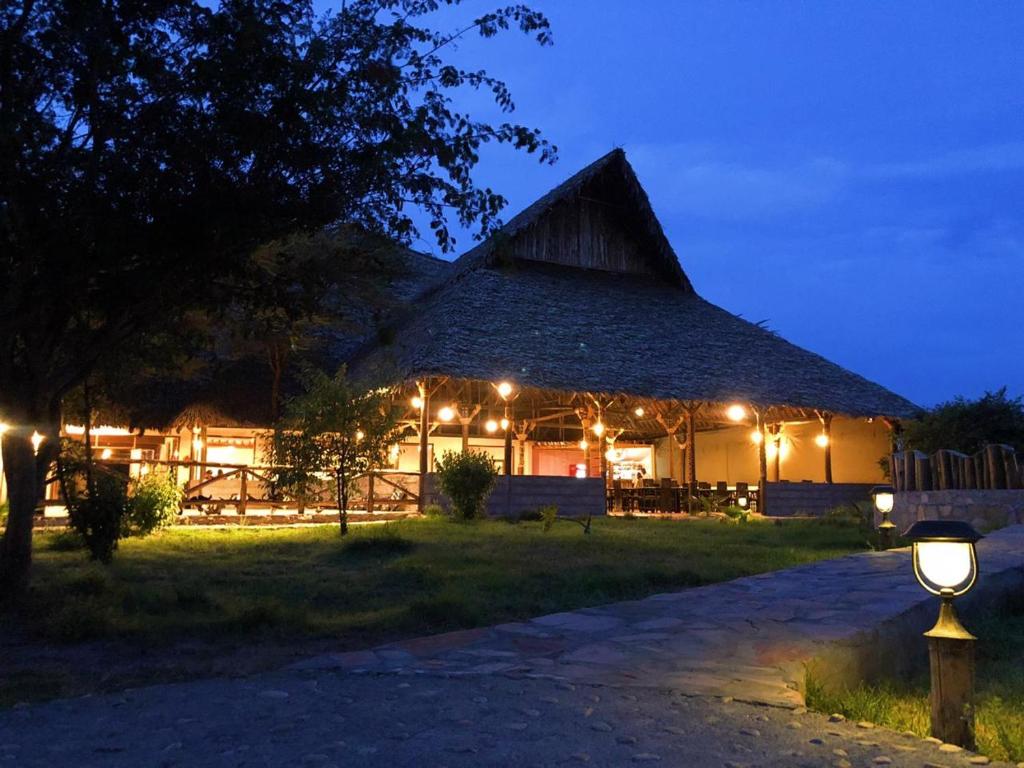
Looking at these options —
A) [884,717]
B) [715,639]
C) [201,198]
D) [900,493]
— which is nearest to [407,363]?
[900,493]

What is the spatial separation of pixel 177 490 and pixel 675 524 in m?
8.75

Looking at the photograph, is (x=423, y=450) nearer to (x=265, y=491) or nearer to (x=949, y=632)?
(x=265, y=491)

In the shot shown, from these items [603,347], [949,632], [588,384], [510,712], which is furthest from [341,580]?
[603,347]

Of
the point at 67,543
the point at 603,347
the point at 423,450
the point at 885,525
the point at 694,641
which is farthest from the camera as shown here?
the point at 603,347

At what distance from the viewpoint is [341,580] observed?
7406mm

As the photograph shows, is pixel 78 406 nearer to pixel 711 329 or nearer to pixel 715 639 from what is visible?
pixel 715 639

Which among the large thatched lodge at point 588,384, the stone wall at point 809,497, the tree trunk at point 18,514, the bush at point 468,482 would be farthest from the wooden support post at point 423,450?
the tree trunk at point 18,514

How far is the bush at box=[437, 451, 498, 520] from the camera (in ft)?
45.3

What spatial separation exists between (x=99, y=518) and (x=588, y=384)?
10.1 metres

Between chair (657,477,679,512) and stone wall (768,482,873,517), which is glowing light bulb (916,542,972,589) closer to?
chair (657,477,679,512)

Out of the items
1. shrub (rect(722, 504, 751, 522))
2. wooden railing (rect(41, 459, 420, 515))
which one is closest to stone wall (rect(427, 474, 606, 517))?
wooden railing (rect(41, 459, 420, 515))

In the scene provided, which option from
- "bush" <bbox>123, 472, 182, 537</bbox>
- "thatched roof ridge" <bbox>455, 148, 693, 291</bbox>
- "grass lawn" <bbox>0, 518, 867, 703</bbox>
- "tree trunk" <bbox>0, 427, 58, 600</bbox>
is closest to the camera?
"grass lawn" <bbox>0, 518, 867, 703</bbox>

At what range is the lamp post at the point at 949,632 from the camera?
10.4 feet

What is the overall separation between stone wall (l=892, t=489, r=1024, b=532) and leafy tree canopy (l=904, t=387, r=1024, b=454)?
19.3ft
